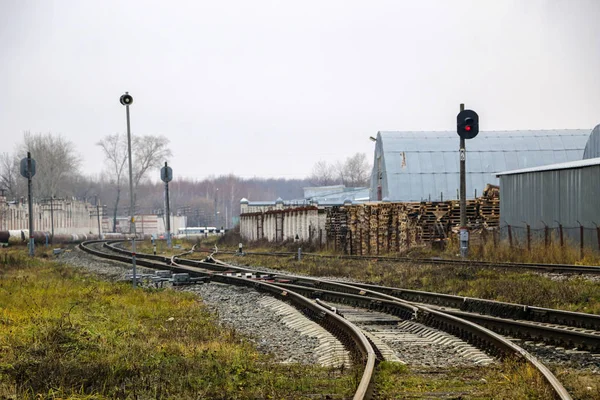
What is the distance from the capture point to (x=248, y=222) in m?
60.3

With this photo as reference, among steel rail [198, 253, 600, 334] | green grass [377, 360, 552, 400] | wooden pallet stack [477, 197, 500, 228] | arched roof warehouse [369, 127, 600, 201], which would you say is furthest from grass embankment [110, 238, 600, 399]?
arched roof warehouse [369, 127, 600, 201]

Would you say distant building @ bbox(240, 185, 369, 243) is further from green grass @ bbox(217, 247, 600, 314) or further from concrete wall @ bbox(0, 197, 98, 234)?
concrete wall @ bbox(0, 197, 98, 234)

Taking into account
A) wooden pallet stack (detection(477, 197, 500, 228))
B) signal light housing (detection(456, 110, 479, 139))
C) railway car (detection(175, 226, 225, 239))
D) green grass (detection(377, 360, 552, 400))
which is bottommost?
railway car (detection(175, 226, 225, 239))

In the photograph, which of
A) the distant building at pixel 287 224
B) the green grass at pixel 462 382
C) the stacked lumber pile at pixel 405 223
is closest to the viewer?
the green grass at pixel 462 382

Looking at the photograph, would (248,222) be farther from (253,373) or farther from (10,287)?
(253,373)

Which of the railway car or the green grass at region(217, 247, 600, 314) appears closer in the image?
the green grass at region(217, 247, 600, 314)

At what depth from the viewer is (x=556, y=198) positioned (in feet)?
98.7

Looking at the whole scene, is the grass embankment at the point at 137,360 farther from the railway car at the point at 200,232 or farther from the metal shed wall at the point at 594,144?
the railway car at the point at 200,232

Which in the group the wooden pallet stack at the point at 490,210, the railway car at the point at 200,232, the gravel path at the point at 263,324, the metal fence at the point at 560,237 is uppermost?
the wooden pallet stack at the point at 490,210

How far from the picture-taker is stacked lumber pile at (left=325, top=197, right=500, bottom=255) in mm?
36344

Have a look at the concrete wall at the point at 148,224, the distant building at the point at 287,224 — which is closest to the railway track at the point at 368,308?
the distant building at the point at 287,224

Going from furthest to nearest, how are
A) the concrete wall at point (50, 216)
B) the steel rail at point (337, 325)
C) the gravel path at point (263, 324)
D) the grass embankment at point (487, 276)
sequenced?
the concrete wall at point (50, 216) < the grass embankment at point (487, 276) < the gravel path at point (263, 324) < the steel rail at point (337, 325)

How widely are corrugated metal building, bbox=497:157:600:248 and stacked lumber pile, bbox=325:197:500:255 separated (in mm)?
2075

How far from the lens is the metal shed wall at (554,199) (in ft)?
90.3
